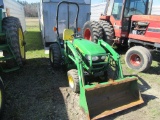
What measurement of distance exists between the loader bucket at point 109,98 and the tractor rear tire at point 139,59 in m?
1.63

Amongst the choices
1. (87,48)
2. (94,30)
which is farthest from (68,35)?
(94,30)

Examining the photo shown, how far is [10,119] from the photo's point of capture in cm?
318

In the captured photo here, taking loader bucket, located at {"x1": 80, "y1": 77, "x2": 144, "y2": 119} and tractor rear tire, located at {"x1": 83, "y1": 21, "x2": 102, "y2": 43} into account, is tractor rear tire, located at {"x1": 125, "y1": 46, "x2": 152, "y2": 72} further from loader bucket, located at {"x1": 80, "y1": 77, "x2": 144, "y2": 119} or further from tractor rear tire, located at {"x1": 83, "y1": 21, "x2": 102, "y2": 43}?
loader bucket, located at {"x1": 80, "y1": 77, "x2": 144, "y2": 119}

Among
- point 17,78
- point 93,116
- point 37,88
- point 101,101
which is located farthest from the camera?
point 17,78

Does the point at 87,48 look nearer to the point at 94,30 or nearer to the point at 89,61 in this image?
the point at 89,61

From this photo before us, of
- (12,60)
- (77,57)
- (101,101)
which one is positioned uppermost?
(77,57)

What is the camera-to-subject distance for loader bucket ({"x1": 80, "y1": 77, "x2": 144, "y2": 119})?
10.6 ft

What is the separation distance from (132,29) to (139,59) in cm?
131

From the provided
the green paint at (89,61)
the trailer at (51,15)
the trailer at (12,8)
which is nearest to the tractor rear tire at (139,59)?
the green paint at (89,61)

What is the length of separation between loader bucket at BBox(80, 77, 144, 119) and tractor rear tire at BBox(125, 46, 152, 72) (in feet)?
5.35

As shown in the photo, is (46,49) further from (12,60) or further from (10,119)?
(10,119)

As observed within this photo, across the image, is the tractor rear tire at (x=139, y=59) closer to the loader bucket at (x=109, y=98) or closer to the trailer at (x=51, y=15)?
the loader bucket at (x=109, y=98)

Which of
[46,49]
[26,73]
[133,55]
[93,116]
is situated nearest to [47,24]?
[46,49]

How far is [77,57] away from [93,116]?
1.22 metres
